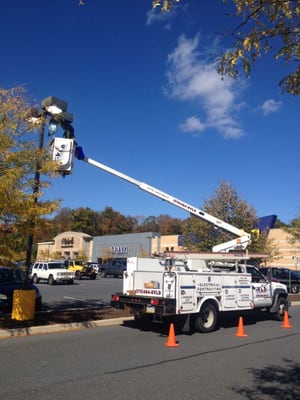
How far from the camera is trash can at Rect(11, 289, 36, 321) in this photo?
12.0 meters

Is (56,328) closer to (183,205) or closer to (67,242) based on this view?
(183,205)

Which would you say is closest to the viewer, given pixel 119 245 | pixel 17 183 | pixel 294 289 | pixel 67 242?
pixel 17 183

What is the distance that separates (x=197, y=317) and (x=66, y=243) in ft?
247

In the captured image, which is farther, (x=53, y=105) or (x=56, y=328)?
(x=53, y=105)

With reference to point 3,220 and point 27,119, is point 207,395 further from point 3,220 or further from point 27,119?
point 27,119

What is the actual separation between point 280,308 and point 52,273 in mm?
23889

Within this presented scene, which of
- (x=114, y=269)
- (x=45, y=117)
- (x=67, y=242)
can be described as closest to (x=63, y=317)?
(x=45, y=117)

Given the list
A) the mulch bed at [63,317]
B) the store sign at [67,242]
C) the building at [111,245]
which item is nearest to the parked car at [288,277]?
the mulch bed at [63,317]

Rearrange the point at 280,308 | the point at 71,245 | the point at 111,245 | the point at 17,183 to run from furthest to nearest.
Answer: the point at 71,245 < the point at 111,245 < the point at 280,308 < the point at 17,183

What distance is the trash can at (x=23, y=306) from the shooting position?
12034 millimetres

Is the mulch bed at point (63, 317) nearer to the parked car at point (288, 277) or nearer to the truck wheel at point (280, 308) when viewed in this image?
the truck wheel at point (280, 308)

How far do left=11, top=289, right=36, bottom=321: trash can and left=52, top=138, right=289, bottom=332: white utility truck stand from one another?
2.32 metres

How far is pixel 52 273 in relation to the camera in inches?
1390

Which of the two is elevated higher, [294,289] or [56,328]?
[294,289]
